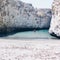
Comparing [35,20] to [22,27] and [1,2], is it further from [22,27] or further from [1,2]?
[1,2]

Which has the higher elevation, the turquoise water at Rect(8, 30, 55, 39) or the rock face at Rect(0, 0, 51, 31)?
the rock face at Rect(0, 0, 51, 31)

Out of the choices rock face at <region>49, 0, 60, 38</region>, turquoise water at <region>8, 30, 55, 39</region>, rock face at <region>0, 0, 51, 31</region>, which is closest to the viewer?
turquoise water at <region>8, 30, 55, 39</region>

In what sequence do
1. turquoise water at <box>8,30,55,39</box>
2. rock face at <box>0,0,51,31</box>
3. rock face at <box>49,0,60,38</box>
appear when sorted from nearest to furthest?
1. turquoise water at <box>8,30,55,39</box>
2. rock face at <box>49,0,60,38</box>
3. rock face at <box>0,0,51,31</box>

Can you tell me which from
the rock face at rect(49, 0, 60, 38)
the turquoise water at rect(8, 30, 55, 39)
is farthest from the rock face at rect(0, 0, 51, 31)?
the turquoise water at rect(8, 30, 55, 39)

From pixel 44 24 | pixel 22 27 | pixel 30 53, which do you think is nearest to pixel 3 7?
pixel 22 27

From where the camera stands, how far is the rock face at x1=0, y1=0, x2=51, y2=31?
1248cm

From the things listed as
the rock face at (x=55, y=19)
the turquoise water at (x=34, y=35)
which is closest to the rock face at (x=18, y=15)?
the rock face at (x=55, y=19)

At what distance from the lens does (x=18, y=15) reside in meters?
12.6

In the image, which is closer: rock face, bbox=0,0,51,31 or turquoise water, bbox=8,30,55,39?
turquoise water, bbox=8,30,55,39

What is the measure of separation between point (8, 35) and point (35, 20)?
164 cm

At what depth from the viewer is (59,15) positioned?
1212 centimetres

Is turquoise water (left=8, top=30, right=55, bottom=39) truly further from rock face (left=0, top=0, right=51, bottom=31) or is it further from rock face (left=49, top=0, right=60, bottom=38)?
rock face (left=0, top=0, right=51, bottom=31)

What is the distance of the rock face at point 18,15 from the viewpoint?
41.0 ft

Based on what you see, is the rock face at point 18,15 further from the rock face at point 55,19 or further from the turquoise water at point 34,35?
the turquoise water at point 34,35
